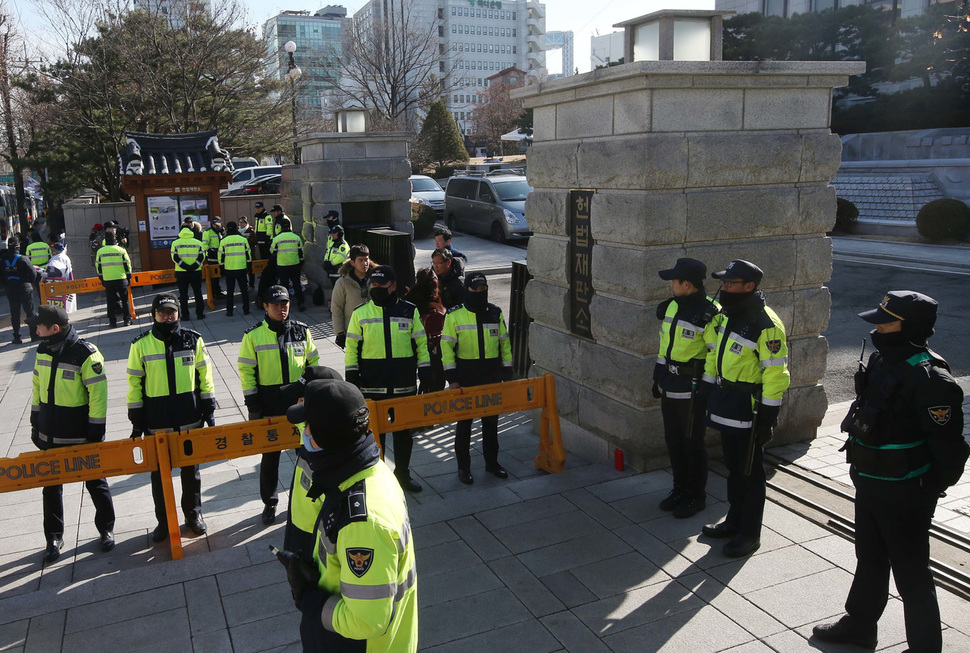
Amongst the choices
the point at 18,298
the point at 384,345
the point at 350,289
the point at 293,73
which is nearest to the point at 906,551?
the point at 384,345

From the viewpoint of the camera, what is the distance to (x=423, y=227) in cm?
2538

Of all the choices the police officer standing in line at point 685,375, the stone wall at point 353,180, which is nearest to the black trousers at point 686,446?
the police officer standing in line at point 685,375

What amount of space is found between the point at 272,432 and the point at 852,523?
4424 millimetres

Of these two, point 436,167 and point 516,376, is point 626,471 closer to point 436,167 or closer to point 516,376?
point 516,376

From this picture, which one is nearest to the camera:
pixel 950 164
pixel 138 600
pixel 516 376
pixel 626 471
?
pixel 138 600

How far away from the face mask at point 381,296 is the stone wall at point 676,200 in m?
1.88

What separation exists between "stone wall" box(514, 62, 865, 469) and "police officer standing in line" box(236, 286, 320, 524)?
269 centimetres

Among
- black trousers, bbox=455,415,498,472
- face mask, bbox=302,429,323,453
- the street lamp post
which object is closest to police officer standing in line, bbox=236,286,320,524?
black trousers, bbox=455,415,498,472

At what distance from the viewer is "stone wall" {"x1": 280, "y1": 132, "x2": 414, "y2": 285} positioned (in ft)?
51.7

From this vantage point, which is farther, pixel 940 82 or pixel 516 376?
pixel 940 82

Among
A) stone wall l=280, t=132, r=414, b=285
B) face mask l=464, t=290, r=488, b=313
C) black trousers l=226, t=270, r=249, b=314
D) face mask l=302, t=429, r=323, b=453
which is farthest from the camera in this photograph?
stone wall l=280, t=132, r=414, b=285

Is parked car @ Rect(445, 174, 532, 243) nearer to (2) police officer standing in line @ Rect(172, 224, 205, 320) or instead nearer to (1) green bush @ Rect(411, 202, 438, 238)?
(1) green bush @ Rect(411, 202, 438, 238)

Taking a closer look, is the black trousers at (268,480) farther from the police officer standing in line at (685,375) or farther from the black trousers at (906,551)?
the black trousers at (906,551)

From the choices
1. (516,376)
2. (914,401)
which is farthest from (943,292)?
(914,401)
